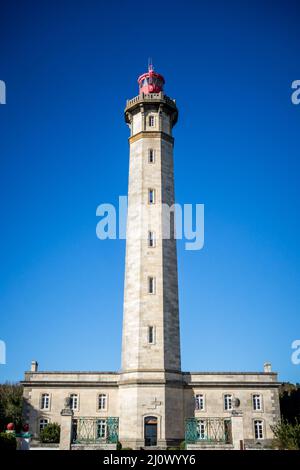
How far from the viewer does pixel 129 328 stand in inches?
1237

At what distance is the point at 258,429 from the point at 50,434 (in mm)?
13819

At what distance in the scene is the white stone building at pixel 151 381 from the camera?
96.6ft

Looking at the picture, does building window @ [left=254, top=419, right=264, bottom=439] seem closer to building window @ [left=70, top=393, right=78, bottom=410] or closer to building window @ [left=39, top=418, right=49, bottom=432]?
building window @ [left=70, top=393, right=78, bottom=410]

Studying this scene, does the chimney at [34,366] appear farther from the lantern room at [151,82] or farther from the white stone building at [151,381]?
the lantern room at [151,82]

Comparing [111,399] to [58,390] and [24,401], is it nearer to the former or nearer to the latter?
[58,390]

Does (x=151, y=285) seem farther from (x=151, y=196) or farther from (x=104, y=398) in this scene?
(x=104, y=398)

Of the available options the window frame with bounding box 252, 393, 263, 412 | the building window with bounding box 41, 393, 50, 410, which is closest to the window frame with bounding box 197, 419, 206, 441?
the window frame with bounding box 252, 393, 263, 412

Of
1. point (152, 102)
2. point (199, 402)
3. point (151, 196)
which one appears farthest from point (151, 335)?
point (152, 102)

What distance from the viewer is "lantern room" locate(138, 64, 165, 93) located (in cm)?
3775

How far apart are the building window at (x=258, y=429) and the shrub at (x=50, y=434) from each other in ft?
43.1

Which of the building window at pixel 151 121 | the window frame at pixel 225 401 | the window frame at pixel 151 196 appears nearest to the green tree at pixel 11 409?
the window frame at pixel 225 401
